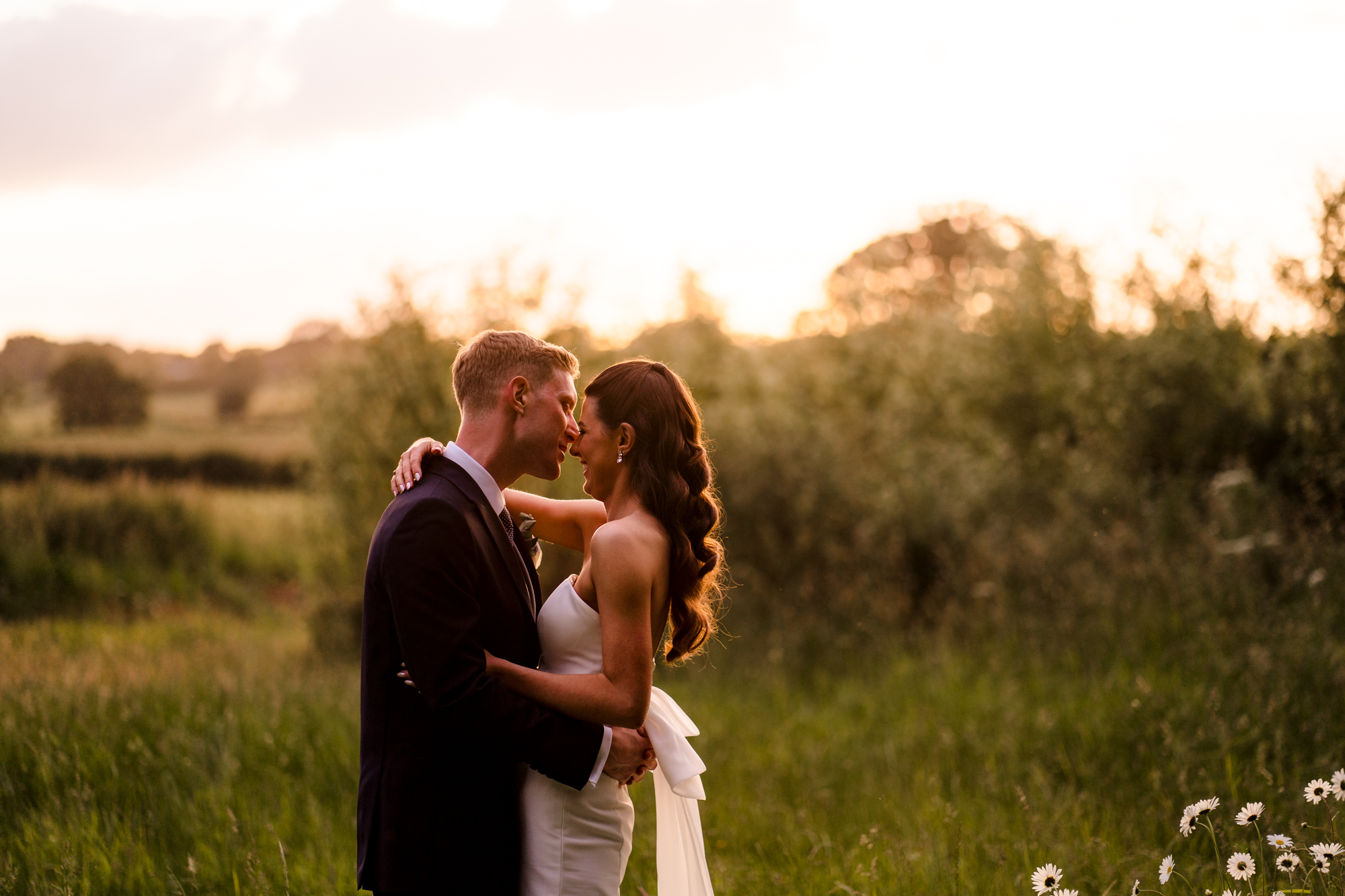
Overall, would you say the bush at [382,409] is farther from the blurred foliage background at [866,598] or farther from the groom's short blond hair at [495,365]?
the groom's short blond hair at [495,365]

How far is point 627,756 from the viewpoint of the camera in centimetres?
305

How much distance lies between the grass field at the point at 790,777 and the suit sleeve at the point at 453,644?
182cm

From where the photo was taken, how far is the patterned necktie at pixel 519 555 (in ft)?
10.3

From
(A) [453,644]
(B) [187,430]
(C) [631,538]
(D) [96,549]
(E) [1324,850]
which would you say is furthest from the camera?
(B) [187,430]

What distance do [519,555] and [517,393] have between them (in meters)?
0.55

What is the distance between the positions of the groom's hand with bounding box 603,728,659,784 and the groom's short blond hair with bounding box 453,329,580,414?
46.3 inches

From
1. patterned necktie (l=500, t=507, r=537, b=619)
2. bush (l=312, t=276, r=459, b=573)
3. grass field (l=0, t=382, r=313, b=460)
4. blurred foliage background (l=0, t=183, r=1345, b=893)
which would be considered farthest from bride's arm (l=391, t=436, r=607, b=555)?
grass field (l=0, t=382, r=313, b=460)

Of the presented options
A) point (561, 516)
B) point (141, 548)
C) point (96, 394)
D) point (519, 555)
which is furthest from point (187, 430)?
point (519, 555)

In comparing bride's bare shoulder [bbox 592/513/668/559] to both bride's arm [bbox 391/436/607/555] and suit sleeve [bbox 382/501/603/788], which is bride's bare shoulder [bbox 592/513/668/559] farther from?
bride's arm [bbox 391/436/607/555]

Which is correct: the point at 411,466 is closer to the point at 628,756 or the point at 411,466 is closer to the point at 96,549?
the point at 628,756

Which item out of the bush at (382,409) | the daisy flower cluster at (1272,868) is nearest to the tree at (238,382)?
the bush at (382,409)

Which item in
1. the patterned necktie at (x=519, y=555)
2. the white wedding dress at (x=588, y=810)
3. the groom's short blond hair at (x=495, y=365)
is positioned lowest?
the white wedding dress at (x=588, y=810)

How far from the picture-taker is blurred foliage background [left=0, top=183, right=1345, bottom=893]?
5.05 m

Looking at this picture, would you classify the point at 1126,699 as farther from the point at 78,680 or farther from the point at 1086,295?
the point at 1086,295
